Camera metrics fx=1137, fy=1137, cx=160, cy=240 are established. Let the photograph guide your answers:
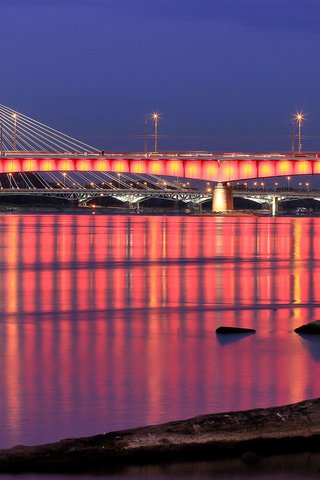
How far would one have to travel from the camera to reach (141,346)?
45.8 feet

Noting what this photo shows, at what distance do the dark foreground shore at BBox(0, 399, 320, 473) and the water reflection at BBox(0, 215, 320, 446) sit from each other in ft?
2.06

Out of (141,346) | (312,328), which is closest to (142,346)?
(141,346)

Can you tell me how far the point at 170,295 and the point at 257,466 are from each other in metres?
14.5

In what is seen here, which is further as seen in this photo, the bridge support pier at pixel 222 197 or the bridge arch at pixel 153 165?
the bridge support pier at pixel 222 197

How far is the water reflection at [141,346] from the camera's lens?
9.73 meters

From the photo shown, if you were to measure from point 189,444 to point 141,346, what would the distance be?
575cm

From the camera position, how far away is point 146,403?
9.89 m

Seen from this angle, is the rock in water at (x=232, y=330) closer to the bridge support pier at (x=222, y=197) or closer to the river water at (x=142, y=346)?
the river water at (x=142, y=346)

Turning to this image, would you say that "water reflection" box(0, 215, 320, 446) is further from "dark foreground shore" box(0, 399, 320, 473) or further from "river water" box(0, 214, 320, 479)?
"dark foreground shore" box(0, 399, 320, 473)

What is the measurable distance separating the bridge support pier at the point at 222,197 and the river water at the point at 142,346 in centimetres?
9260

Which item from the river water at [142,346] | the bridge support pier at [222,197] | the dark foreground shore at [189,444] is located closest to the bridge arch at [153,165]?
the bridge support pier at [222,197]

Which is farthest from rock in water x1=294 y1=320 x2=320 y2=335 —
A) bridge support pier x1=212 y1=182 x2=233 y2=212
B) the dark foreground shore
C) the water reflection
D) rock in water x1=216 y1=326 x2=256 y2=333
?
bridge support pier x1=212 y1=182 x2=233 y2=212

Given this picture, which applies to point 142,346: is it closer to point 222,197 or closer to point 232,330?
point 232,330

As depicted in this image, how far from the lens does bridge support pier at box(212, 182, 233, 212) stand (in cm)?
Result: 12344
